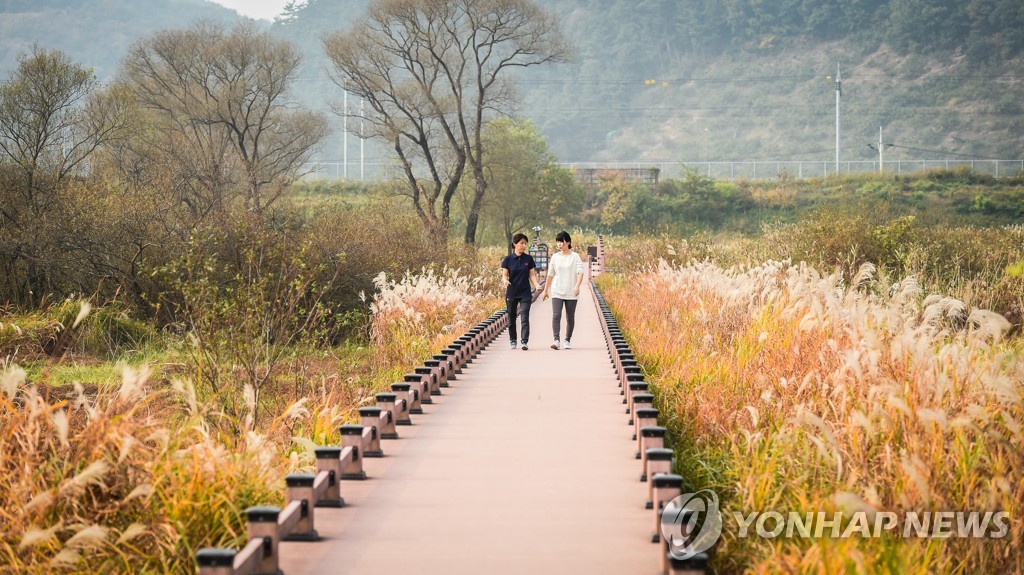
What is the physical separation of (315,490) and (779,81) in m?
107

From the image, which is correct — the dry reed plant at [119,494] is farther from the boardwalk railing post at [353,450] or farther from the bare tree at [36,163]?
the bare tree at [36,163]

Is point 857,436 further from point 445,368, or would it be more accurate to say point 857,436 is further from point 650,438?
point 445,368

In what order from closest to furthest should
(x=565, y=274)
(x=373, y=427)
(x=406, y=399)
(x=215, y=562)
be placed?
(x=215, y=562) < (x=373, y=427) < (x=406, y=399) < (x=565, y=274)

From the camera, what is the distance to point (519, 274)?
43.9 ft

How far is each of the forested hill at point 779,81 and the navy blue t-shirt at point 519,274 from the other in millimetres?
83839

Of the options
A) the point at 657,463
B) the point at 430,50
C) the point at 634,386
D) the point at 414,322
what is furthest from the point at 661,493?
the point at 430,50

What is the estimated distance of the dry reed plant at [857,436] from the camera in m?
4.82

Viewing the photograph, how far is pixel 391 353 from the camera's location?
1363 cm

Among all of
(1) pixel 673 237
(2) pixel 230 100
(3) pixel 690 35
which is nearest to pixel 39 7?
(3) pixel 690 35

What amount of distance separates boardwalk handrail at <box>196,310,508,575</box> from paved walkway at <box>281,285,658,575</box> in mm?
91

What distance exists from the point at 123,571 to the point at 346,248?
13.9 metres

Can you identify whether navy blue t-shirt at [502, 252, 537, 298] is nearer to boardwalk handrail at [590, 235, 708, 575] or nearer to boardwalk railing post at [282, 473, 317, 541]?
boardwalk handrail at [590, 235, 708, 575]

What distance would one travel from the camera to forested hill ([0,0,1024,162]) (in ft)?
311

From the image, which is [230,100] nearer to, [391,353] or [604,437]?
[391,353]
